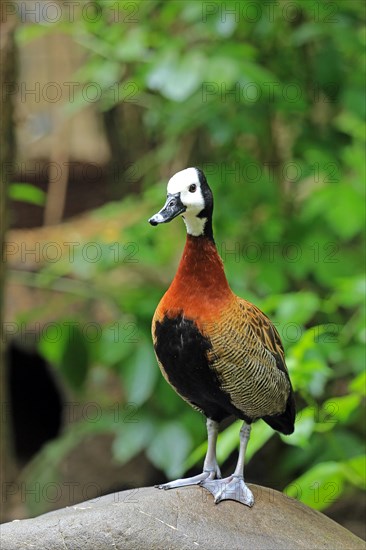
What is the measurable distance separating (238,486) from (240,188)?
209 centimetres

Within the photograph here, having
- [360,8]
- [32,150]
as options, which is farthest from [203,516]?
[32,150]

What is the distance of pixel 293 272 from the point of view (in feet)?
14.8

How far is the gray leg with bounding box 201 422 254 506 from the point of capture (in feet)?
9.18

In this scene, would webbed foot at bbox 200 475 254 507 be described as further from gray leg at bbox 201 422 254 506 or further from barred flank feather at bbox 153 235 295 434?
barred flank feather at bbox 153 235 295 434

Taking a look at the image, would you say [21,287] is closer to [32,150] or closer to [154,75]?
[154,75]

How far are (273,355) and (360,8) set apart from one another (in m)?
2.72

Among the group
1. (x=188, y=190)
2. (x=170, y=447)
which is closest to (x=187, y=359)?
(x=188, y=190)

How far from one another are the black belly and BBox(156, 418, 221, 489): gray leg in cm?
25

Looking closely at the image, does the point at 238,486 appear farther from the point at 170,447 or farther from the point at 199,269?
the point at 170,447

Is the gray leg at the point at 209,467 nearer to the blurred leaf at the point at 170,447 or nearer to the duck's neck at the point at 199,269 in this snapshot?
the duck's neck at the point at 199,269

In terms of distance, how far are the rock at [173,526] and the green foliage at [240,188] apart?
3.15 ft

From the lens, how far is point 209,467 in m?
2.93

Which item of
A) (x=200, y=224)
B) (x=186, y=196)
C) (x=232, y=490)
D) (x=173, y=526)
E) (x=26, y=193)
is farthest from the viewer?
(x=26, y=193)

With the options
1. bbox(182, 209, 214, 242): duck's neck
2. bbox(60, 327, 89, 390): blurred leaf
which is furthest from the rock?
bbox(60, 327, 89, 390): blurred leaf
